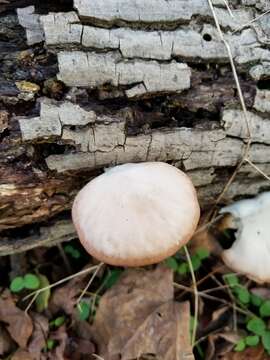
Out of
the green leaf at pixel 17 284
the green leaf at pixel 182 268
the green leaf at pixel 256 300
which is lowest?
the green leaf at pixel 17 284

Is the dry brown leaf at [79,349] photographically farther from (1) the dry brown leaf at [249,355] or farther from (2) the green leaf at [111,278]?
(1) the dry brown leaf at [249,355]

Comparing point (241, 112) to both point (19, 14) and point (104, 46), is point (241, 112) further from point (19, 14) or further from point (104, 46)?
point (19, 14)

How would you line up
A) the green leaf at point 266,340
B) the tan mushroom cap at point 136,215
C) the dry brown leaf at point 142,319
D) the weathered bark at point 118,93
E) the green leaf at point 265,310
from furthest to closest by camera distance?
the green leaf at point 265,310 → the green leaf at point 266,340 → the dry brown leaf at point 142,319 → the weathered bark at point 118,93 → the tan mushroom cap at point 136,215

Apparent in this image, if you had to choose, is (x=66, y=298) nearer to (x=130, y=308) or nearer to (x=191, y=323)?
(x=130, y=308)

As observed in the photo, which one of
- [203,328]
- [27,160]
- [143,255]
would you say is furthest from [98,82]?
[203,328]

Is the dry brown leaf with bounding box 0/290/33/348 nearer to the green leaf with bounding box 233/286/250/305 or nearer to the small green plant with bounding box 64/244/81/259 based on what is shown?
the small green plant with bounding box 64/244/81/259

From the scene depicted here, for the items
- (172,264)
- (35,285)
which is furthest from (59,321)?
(172,264)

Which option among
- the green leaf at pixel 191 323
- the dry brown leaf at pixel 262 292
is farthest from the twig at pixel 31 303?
the dry brown leaf at pixel 262 292
